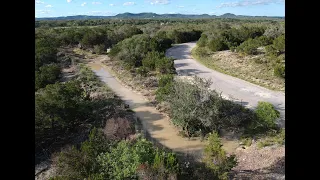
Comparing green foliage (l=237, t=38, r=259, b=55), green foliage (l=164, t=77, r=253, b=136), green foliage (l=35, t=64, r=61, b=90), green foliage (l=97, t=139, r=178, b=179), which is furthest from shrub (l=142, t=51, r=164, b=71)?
green foliage (l=97, t=139, r=178, b=179)

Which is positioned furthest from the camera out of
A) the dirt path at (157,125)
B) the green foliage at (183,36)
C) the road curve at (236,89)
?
the green foliage at (183,36)

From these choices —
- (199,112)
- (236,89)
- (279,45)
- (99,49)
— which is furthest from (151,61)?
(99,49)

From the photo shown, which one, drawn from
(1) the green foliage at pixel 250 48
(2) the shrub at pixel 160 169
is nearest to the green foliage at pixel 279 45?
(1) the green foliage at pixel 250 48

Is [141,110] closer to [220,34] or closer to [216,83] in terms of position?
[216,83]

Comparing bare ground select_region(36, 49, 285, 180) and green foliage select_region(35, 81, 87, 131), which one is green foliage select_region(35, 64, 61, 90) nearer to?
green foliage select_region(35, 81, 87, 131)

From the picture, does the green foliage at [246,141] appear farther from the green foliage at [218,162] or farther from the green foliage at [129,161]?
the green foliage at [129,161]
